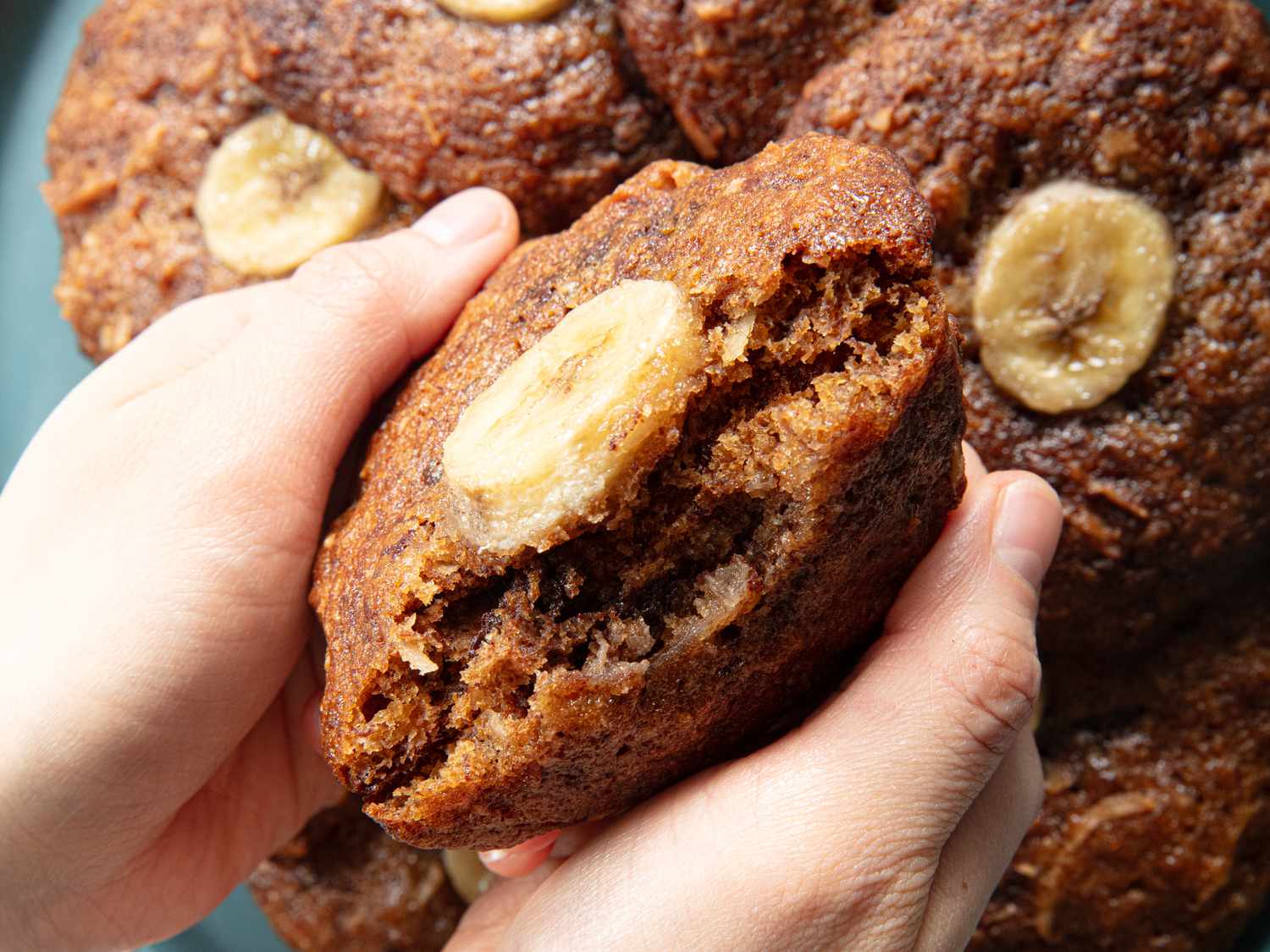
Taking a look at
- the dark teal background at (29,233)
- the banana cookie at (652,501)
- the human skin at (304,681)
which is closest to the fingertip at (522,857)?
the human skin at (304,681)

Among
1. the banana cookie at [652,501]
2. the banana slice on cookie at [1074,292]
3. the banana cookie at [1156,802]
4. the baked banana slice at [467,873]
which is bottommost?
the banana cookie at [1156,802]

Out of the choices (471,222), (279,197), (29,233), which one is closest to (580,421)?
(471,222)

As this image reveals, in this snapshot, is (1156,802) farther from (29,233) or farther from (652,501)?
(29,233)

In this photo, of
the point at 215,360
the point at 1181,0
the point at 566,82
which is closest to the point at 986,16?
the point at 1181,0

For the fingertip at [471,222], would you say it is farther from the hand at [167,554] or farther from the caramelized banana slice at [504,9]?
the caramelized banana slice at [504,9]

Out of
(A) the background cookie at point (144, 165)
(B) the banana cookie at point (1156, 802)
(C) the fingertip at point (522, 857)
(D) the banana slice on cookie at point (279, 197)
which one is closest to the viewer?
(C) the fingertip at point (522, 857)

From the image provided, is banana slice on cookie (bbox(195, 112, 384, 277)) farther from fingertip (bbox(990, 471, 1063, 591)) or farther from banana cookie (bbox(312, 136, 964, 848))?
fingertip (bbox(990, 471, 1063, 591))

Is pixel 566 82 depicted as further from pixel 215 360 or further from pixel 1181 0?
pixel 1181 0
